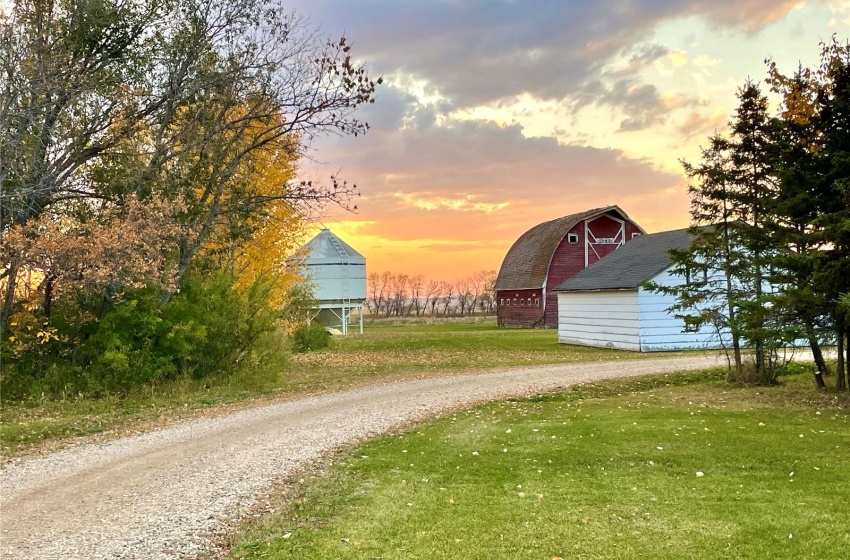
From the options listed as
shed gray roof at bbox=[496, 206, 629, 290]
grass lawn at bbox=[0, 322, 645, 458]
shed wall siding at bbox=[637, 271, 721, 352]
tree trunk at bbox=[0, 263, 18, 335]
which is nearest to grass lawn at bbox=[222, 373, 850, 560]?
grass lawn at bbox=[0, 322, 645, 458]

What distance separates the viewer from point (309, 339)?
89.4ft

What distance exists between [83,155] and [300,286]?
14.3 metres

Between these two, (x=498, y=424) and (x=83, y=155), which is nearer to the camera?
(x=498, y=424)

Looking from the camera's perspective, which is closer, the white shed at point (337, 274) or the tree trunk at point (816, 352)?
the tree trunk at point (816, 352)

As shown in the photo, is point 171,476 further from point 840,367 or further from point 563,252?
point 563,252

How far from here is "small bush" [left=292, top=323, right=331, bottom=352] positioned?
87.6 ft

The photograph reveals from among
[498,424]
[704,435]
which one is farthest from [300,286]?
[704,435]

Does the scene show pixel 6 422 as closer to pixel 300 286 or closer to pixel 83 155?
pixel 83 155

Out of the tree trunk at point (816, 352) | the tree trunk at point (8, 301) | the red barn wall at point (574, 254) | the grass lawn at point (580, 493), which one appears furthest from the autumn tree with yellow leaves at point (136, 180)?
the red barn wall at point (574, 254)

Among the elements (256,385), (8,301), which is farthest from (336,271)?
(8,301)

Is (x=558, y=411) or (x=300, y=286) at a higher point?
(x=300, y=286)

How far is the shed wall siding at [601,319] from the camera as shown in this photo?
24109mm

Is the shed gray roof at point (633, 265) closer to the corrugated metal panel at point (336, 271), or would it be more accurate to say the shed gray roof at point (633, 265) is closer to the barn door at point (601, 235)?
the barn door at point (601, 235)

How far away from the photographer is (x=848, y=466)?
23.1ft
